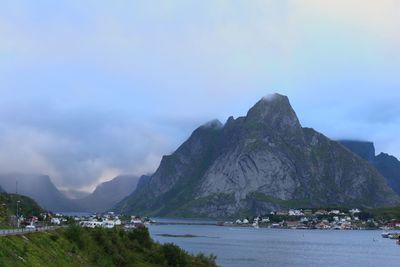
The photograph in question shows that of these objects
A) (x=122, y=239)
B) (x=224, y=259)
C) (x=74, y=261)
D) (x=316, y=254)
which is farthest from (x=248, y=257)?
(x=74, y=261)

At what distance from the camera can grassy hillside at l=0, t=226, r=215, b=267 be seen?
157 feet

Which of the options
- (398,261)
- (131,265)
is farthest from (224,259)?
(131,265)

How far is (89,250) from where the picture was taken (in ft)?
244

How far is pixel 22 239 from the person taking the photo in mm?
55594

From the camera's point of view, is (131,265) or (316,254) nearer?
(131,265)

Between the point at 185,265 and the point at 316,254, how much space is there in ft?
295

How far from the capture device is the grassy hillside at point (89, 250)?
157 ft

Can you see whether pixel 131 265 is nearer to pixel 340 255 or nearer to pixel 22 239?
pixel 22 239

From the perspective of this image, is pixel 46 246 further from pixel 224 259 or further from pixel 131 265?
pixel 224 259

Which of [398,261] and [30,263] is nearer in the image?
[30,263]

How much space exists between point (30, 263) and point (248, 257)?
10859 cm

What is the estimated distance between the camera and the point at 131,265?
7731cm

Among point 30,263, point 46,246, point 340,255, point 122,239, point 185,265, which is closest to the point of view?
point 30,263

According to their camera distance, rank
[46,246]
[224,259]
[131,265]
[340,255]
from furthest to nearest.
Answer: [340,255], [224,259], [131,265], [46,246]
